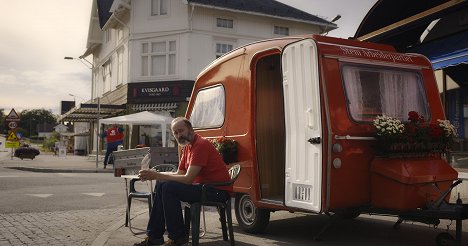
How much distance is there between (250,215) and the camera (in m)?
7.11

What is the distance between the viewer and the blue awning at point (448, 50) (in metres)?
9.60

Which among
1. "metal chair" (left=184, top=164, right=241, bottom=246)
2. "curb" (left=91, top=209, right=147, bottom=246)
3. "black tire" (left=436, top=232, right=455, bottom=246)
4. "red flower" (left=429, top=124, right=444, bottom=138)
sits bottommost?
"curb" (left=91, top=209, right=147, bottom=246)

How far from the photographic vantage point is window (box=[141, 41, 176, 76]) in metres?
27.5

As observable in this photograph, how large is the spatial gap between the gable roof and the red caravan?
65.6 feet

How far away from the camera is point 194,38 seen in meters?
27.0

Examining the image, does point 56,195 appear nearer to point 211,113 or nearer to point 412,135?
point 211,113

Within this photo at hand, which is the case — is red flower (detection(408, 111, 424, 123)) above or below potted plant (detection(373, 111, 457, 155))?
above

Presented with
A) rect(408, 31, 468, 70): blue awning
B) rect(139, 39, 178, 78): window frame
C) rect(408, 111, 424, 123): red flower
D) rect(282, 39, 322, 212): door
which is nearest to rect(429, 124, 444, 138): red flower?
rect(408, 111, 424, 123): red flower

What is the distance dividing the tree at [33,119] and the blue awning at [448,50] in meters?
141

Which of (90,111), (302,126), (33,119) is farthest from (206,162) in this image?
(33,119)

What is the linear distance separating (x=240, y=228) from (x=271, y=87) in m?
2.09

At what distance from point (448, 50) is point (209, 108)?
17.7ft

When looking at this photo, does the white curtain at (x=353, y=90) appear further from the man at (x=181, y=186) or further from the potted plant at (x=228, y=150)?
the potted plant at (x=228, y=150)

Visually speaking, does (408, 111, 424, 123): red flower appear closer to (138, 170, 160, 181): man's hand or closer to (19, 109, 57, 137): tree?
(138, 170, 160, 181): man's hand
